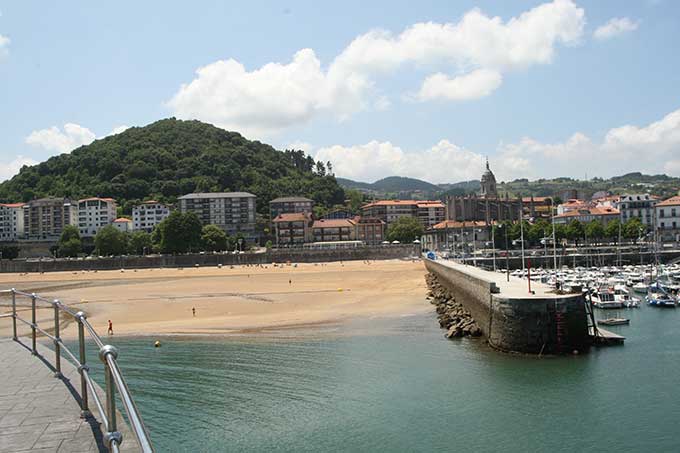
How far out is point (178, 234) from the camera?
4156 inches

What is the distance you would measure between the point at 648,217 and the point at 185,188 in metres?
112

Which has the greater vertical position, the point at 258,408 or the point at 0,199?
the point at 0,199

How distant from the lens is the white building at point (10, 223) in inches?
5423

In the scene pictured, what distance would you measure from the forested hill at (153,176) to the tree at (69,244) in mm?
30962

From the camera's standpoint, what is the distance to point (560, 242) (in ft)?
349

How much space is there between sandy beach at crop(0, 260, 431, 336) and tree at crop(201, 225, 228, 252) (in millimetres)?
21322

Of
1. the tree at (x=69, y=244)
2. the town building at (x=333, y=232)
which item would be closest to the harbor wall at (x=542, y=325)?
the town building at (x=333, y=232)

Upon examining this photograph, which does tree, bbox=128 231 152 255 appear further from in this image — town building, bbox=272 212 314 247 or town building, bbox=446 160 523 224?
town building, bbox=446 160 523 224

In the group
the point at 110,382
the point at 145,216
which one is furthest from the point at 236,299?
the point at 145,216

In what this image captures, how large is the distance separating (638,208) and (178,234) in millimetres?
90788

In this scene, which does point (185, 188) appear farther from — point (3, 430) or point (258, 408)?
point (3, 430)

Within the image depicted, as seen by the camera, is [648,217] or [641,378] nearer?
[641,378]

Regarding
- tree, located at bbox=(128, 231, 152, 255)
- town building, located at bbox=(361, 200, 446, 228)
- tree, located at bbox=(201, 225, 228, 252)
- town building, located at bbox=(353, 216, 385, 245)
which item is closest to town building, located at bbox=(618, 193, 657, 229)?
town building, located at bbox=(361, 200, 446, 228)

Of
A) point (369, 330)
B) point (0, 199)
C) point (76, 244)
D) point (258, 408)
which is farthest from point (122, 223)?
point (258, 408)
